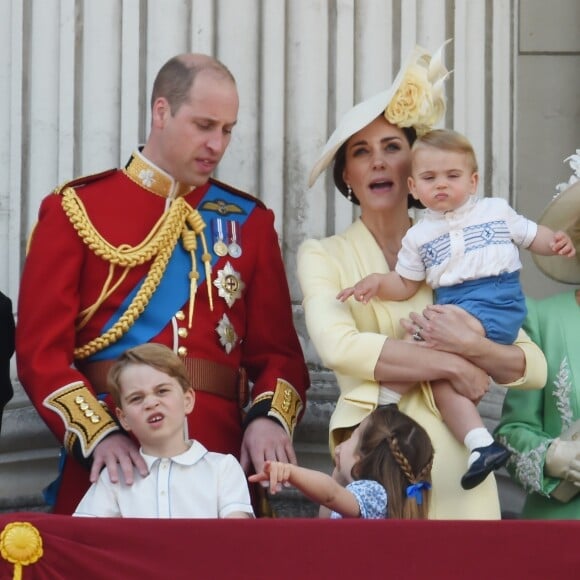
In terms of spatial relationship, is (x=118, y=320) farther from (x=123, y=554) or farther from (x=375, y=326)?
(x=123, y=554)

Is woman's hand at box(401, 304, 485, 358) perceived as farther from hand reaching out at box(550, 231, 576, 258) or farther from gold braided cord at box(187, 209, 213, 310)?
gold braided cord at box(187, 209, 213, 310)

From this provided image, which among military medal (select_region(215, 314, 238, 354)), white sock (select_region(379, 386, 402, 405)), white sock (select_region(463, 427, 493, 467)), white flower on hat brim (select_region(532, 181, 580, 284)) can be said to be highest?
white flower on hat brim (select_region(532, 181, 580, 284))

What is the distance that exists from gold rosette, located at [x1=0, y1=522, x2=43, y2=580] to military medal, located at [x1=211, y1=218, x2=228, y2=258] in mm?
1350

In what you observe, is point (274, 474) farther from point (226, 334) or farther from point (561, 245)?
point (561, 245)

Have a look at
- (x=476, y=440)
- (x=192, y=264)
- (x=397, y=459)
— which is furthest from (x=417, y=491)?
(x=192, y=264)

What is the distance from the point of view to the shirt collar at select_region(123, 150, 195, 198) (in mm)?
5754

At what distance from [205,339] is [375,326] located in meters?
0.42

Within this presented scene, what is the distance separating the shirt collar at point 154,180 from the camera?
575 centimetres

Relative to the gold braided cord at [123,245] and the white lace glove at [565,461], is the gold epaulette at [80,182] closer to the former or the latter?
the gold braided cord at [123,245]

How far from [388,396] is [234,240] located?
65cm

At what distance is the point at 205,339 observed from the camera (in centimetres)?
561

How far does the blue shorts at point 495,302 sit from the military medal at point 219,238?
0.62 m

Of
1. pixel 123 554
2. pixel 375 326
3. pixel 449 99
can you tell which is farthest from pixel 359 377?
pixel 449 99

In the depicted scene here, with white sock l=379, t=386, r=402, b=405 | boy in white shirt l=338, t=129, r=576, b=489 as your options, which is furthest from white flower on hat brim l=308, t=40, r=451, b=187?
white sock l=379, t=386, r=402, b=405
